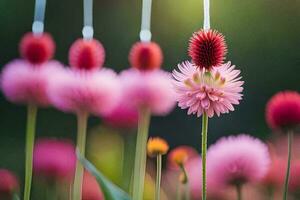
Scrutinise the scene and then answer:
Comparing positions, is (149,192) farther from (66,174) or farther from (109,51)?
(109,51)

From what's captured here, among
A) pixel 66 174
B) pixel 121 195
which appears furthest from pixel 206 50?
pixel 66 174

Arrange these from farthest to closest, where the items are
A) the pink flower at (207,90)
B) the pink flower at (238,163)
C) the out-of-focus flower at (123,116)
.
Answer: the out-of-focus flower at (123,116) → the pink flower at (238,163) → the pink flower at (207,90)

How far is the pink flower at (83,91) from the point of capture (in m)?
1.05

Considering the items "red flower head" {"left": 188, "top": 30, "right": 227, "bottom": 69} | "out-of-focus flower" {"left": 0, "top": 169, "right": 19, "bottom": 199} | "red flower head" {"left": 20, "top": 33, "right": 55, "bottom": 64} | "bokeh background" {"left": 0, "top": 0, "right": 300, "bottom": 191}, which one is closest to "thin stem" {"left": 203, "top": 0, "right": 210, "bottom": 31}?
"bokeh background" {"left": 0, "top": 0, "right": 300, "bottom": 191}

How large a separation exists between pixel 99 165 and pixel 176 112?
0.59 ft

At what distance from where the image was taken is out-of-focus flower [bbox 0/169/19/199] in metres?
1.11

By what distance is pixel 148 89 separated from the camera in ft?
3.59

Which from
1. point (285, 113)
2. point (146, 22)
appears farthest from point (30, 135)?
point (285, 113)

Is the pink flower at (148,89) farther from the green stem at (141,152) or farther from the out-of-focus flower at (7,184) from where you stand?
the out-of-focus flower at (7,184)

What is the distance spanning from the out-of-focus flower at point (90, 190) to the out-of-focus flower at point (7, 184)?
0.13 metres

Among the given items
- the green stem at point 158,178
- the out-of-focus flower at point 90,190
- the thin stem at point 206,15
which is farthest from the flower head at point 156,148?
the thin stem at point 206,15

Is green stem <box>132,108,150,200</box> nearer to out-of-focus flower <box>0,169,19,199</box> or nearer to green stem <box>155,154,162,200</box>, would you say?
green stem <box>155,154,162,200</box>

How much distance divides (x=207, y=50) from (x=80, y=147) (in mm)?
318

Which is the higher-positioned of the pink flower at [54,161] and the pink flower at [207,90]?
the pink flower at [207,90]
